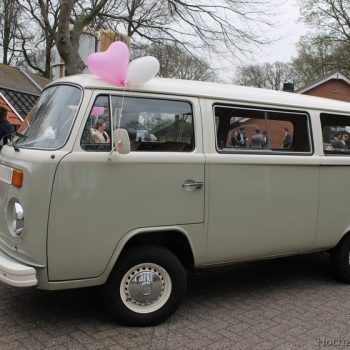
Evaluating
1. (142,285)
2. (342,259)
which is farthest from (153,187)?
(342,259)

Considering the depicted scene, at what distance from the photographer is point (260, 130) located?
201 inches

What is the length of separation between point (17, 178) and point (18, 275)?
2.55ft

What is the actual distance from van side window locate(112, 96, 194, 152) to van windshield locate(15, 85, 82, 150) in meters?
0.37

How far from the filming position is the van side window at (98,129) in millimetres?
4039

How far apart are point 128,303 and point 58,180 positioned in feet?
4.13

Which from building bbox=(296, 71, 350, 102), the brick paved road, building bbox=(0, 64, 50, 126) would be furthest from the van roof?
building bbox=(296, 71, 350, 102)

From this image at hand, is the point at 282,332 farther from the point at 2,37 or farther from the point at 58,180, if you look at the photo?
the point at 2,37

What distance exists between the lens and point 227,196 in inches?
185

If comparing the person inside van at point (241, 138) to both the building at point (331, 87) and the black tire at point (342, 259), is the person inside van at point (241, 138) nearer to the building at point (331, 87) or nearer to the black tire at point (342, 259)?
the black tire at point (342, 259)

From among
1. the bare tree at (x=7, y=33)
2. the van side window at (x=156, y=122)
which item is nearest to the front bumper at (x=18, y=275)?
the van side window at (x=156, y=122)

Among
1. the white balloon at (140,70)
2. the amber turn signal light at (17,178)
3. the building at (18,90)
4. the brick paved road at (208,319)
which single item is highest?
the building at (18,90)

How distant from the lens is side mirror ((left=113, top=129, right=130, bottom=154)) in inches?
155

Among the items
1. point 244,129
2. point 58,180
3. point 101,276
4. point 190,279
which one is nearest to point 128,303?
point 101,276

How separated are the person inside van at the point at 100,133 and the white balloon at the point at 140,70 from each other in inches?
16.9
